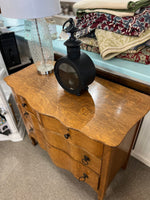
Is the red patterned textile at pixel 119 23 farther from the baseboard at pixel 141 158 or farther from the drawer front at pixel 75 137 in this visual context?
the baseboard at pixel 141 158

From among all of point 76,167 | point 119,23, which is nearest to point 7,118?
point 76,167

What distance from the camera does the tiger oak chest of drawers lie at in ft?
2.16

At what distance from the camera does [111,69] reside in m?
0.96

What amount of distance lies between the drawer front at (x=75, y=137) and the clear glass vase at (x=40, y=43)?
0.36 m

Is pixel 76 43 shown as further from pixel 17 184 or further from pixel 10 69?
pixel 17 184

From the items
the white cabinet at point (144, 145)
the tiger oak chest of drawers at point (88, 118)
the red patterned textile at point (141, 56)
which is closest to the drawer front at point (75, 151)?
the tiger oak chest of drawers at point (88, 118)

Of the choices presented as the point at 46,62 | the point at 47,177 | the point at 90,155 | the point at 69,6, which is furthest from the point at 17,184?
the point at 69,6

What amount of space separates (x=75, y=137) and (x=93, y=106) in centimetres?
18

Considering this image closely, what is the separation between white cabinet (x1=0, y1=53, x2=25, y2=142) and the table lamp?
1.54ft

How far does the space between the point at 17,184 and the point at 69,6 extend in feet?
5.67

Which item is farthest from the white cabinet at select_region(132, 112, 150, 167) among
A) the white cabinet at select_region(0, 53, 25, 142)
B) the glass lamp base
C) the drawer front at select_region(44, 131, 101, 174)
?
the white cabinet at select_region(0, 53, 25, 142)

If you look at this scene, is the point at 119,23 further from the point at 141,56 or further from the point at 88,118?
the point at 88,118

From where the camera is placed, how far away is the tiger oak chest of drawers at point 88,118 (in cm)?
66

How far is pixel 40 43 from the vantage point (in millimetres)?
922
